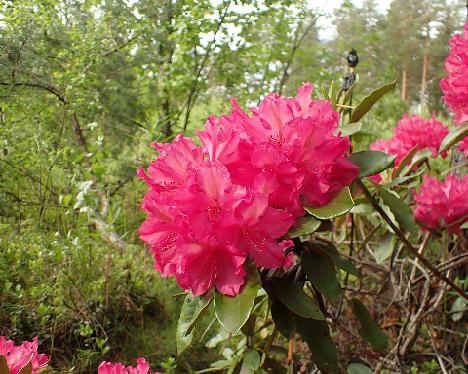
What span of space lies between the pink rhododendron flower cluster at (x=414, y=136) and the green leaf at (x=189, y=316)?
3.81 ft

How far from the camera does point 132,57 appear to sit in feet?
8.44

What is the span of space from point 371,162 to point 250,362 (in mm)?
640

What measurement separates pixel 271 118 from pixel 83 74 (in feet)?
5.00

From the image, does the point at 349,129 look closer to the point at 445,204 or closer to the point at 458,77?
the point at 458,77

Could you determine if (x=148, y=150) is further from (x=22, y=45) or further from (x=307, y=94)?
(x=307, y=94)

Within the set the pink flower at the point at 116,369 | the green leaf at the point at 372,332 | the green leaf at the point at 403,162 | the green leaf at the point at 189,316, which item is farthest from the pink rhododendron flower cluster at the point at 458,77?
the pink flower at the point at 116,369

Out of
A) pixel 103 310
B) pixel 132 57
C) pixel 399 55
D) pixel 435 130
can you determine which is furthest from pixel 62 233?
pixel 399 55

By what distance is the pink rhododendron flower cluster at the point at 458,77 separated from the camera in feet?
3.35

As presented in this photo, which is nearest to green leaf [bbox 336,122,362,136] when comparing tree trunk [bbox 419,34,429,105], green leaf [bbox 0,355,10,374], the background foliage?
the background foliage

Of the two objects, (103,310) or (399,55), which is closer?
(103,310)

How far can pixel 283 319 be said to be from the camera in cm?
81

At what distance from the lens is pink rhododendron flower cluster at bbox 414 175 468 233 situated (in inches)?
61.3

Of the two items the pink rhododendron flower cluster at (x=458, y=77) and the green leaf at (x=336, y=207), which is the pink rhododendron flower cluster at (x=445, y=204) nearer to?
the pink rhododendron flower cluster at (x=458, y=77)

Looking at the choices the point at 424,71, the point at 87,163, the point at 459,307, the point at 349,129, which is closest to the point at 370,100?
the point at 349,129
